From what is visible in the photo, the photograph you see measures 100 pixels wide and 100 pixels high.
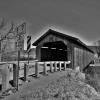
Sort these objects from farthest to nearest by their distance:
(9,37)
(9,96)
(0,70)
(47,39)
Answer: (9,37), (47,39), (0,70), (9,96)

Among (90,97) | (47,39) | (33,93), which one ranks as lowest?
(90,97)

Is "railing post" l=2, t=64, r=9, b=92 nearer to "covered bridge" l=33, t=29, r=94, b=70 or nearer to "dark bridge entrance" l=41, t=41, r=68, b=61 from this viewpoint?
"covered bridge" l=33, t=29, r=94, b=70

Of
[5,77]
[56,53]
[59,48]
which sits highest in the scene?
[59,48]

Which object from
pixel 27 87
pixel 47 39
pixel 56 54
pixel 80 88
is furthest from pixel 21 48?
pixel 56 54

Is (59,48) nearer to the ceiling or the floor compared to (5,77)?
nearer to the ceiling

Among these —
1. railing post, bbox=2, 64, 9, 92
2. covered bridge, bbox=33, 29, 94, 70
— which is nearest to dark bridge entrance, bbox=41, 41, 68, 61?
covered bridge, bbox=33, 29, 94, 70

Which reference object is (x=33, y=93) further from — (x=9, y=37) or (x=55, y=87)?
(x=9, y=37)

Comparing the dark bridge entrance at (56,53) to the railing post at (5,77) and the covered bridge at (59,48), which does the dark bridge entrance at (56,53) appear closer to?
the covered bridge at (59,48)

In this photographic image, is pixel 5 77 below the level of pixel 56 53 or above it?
below

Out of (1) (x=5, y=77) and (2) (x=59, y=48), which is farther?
(2) (x=59, y=48)

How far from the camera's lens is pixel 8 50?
802 inches

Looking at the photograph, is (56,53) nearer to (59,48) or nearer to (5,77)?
(59,48)

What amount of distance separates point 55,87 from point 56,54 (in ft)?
36.5

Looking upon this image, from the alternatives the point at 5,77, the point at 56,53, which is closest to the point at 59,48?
the point at 56,53
